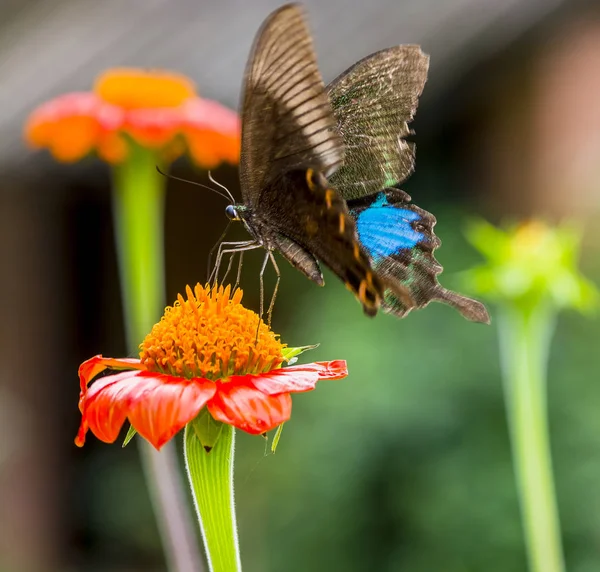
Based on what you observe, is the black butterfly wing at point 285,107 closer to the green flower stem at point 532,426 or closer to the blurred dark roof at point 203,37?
the green flower stem at point 532,426

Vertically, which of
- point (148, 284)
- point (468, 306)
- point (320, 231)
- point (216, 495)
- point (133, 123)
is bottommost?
point (216, 495)

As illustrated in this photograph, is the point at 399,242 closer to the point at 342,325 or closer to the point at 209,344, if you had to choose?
the point at 209,344

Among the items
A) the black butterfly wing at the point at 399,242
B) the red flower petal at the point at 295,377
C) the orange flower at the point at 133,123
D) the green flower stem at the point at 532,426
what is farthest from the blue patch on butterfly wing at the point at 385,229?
the orange flower at the point at 133,123

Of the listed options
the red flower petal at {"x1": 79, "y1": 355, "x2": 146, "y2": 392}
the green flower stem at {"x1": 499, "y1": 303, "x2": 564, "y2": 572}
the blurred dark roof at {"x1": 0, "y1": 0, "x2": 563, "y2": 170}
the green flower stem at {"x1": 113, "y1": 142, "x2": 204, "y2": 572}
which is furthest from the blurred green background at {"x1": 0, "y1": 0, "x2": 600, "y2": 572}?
the red flower petal at {"x1": 79, "y1": 355, "x2": 146, "y2": 392}

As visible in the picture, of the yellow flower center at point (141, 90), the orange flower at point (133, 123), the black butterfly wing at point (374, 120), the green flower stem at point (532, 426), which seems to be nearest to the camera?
the black butterfly wing at point (374, 120)

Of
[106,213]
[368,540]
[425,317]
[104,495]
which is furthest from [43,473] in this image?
[425,317]

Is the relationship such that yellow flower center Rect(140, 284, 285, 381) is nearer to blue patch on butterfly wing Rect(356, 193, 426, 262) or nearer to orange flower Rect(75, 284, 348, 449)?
orange flower Rect(75, 284, 348, 449)

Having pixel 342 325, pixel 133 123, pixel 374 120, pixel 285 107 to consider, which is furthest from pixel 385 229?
pixel 342 325

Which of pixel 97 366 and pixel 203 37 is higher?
pixel 203 37
